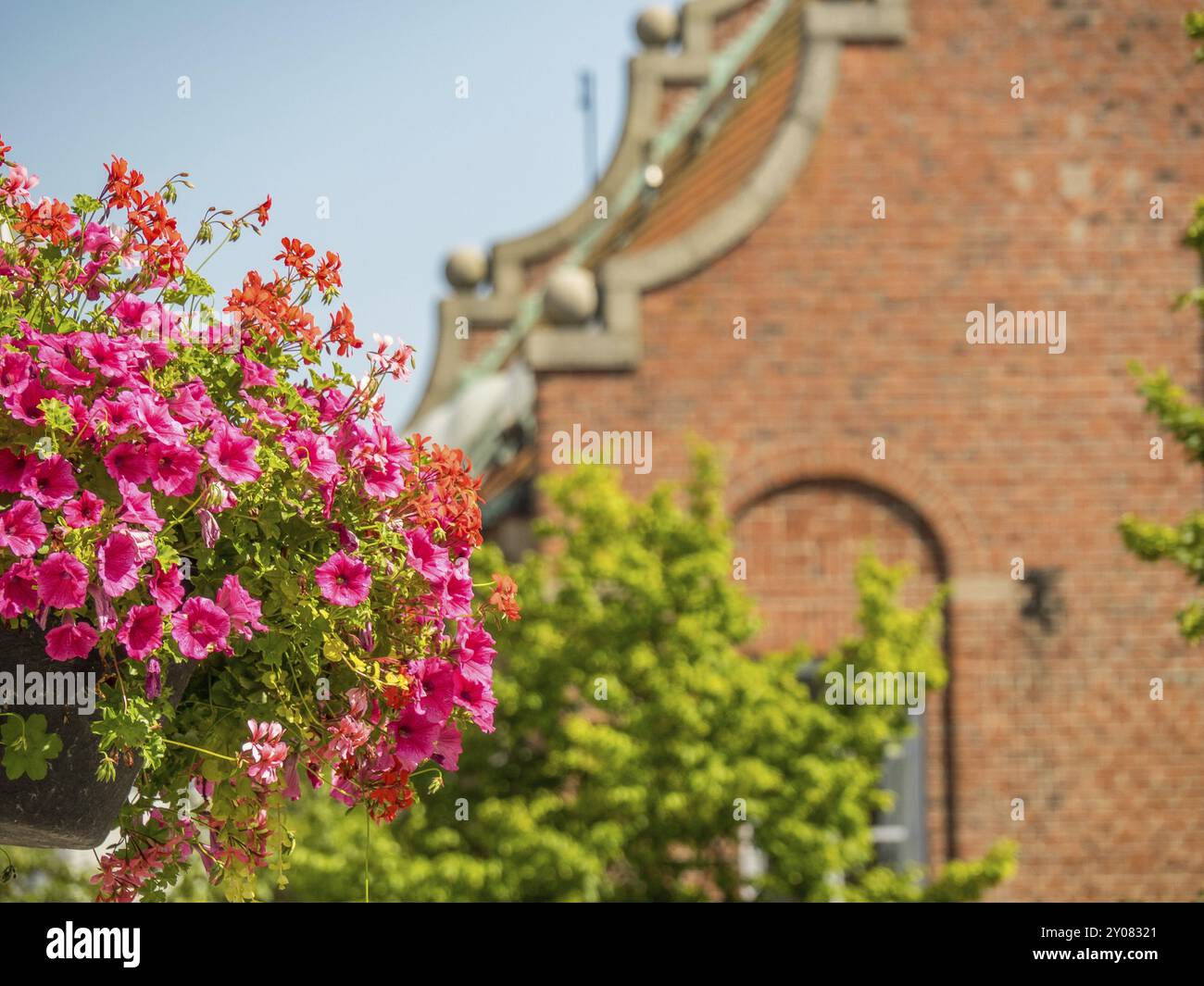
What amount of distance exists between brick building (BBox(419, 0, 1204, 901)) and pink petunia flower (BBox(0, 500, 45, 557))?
10.4 m

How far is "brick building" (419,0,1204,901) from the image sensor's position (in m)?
13.5

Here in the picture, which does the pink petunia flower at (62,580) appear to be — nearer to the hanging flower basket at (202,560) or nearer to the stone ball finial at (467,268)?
the hanging flower basket at (202,560)

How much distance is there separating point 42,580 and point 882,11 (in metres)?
12.9

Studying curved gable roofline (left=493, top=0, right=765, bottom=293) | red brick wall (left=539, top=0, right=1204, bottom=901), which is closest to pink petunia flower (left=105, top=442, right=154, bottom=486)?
red brick wall (left=539, top=0, right=1204, bottom=901)

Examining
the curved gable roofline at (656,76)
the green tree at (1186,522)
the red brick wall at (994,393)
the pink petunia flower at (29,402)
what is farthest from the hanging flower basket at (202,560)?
the curved gable roofline at (656,76)

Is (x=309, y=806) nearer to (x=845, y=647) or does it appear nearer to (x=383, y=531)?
(x=845, y=647)

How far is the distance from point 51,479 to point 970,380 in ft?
38.3

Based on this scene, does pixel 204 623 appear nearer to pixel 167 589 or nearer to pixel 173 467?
pixel 167 589

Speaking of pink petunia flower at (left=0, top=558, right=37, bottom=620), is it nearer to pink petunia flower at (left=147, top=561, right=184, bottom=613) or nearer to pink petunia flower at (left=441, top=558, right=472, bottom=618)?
pink petunia flower at (left=147, top=561, right=184, bottom=613)

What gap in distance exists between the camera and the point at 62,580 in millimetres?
2779

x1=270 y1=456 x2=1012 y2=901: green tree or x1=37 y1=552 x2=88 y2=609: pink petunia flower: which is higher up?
x1=37 y1=552 x2=88 y2=609: pink petunia flower

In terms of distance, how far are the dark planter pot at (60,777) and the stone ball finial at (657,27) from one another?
65.0 ft

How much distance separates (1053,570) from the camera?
13.7m

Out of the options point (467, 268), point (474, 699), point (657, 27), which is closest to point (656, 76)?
point (657, 27)
